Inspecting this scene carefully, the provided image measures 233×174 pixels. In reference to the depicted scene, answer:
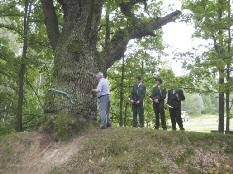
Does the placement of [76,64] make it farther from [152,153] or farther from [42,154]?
[152,153]

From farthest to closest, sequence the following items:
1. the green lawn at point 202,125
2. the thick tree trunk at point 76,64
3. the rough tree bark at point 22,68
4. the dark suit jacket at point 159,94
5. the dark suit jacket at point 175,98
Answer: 1. the green lawn at point 202,125
2. the rough tree bark at point 22,68
3. the dark suit jacket at point 159,94
4. the dark suit jacket at point 175,98
5. the thick tree trunk at point 76,64

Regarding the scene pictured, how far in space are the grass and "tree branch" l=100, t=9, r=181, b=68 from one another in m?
3.46

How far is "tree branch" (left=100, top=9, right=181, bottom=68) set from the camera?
13.8m

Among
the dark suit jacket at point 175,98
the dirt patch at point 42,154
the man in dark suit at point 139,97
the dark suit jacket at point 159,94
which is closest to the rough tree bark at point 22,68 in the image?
the dirt patch at point 42,154

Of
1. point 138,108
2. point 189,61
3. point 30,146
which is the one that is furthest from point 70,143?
point 189,61

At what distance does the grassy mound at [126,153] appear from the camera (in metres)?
9.91

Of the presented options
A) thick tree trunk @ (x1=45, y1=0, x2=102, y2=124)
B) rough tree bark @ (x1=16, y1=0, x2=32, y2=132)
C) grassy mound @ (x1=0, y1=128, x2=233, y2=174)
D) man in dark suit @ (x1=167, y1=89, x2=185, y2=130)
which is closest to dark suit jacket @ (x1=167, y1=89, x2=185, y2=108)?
man in dark suit @ (x1=167, y1=89, x2=185, y2=130)

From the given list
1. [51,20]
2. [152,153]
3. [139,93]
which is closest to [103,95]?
[139,93]

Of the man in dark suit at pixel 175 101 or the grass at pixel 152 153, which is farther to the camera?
the man in dark suit at pixel 175 101

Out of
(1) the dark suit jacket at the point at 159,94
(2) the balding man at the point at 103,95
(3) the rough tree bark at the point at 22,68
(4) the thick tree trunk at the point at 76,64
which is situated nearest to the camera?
(2) the balding man at the point at 103,95

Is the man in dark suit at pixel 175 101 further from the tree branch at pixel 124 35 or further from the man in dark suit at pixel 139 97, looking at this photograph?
the tree branch at pixel 124 35

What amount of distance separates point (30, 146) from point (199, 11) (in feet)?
25.4

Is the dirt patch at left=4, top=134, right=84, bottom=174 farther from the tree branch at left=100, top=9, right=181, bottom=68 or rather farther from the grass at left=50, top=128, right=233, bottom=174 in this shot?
the tree branch at left=100, top=9, right=181, bottom=68

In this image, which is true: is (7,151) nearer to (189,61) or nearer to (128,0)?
(128,0)
